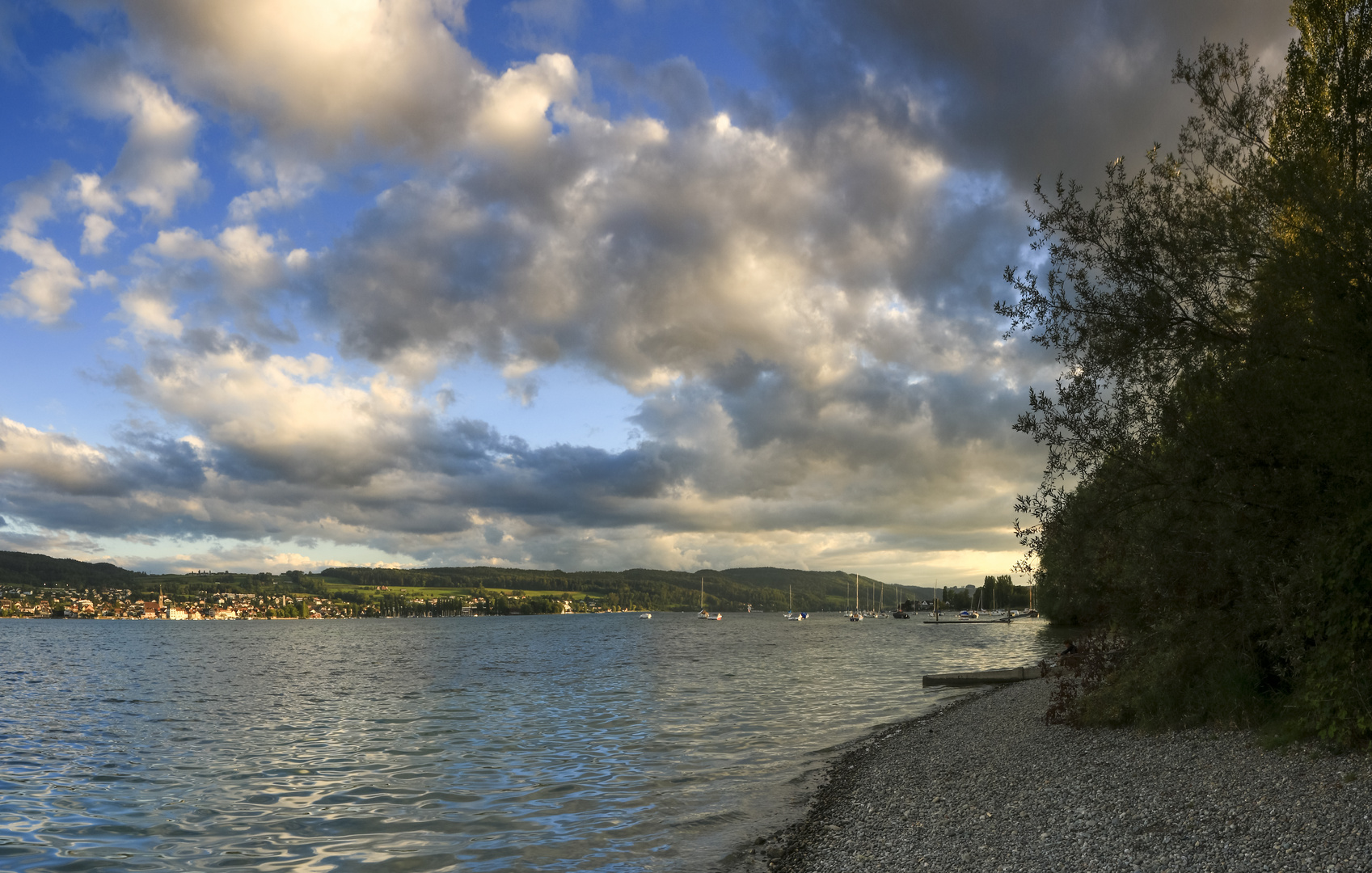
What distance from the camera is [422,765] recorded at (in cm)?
2823

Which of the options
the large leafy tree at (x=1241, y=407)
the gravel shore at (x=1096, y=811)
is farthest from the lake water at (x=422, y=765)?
the large leafy tree at (x=1241, y=407)

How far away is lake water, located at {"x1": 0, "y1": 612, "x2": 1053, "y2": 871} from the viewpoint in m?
18.2

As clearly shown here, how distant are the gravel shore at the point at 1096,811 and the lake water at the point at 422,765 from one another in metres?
2.46

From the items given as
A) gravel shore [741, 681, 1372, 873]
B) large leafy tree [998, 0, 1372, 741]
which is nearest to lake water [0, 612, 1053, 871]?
gravel shore [741, 681, 1372, 873]

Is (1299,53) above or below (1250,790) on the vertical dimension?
above

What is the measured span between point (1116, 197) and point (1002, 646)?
8644 centimetres

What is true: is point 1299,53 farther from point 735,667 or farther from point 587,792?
point 735,667

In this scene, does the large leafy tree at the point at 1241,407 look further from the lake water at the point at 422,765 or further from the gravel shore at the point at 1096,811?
the lake water at the point at 422,765

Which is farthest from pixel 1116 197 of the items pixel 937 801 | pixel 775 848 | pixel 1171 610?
pixel 775 848

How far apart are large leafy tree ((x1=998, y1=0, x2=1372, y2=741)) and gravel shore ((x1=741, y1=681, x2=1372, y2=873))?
194 cm

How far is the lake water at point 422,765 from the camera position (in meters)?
18.2

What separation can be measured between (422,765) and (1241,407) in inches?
1048

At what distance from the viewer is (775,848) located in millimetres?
16484

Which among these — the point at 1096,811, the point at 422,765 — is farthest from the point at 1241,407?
the point at 422,765
